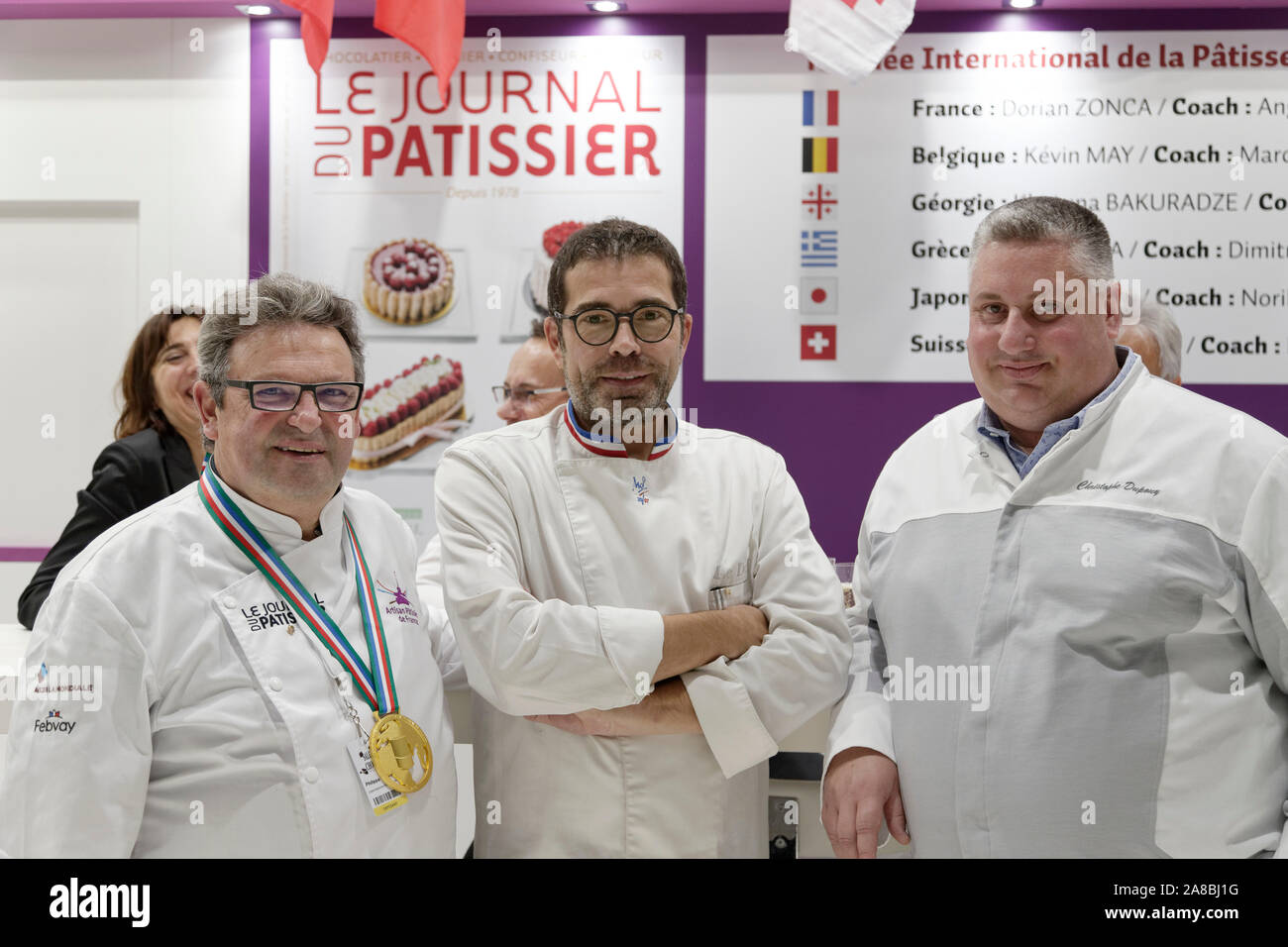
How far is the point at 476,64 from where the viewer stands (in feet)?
13.7

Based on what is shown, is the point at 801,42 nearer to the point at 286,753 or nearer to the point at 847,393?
the point at 847,393

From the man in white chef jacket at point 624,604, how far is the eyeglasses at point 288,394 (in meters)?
0.20

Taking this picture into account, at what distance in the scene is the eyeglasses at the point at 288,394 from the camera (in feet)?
5.44

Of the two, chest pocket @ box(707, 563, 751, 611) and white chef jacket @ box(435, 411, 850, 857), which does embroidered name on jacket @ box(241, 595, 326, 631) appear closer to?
white chef jacket @ box(435, 411, 850, 857)

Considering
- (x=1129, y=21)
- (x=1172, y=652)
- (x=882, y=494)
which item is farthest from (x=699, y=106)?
(x=1172, y=652)

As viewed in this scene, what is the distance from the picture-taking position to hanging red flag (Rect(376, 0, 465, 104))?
3871 millimetres

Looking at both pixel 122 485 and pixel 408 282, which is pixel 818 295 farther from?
pixel 122 485

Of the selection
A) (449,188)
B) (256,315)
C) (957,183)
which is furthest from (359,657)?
(957,183)

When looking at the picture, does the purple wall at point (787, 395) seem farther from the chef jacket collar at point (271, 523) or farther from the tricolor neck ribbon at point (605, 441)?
the chef jacket collar at point (271, 523)

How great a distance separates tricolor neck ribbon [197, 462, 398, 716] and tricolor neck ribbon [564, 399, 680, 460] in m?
0.45

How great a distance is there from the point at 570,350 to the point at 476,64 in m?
2.86

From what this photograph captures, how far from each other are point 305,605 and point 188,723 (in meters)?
0.24

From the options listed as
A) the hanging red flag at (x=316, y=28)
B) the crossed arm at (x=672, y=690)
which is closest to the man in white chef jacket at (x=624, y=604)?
the crossed arm at (x=672, y=690)

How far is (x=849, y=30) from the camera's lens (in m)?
3.86
